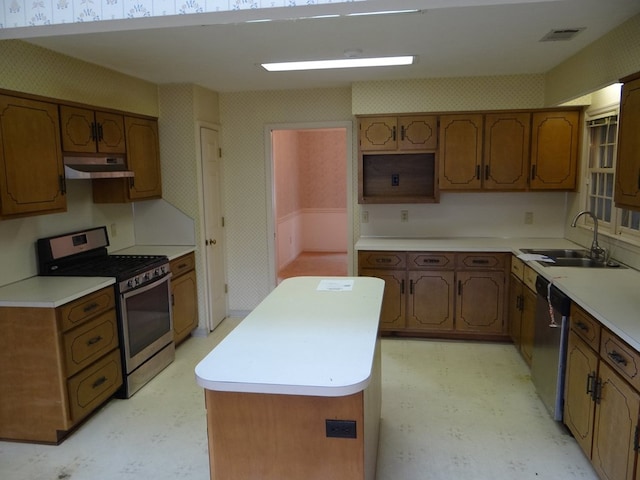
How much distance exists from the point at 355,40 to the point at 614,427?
2.56 m

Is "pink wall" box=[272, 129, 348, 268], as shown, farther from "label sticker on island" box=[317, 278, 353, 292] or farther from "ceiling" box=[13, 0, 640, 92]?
"label sticker on island" box=[317, 278, 353, 292]

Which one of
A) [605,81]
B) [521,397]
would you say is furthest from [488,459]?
[605,81]

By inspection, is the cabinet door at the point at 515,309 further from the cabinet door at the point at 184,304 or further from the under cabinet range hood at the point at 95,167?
Answer: the under cabinet range hood at the point at 95,167

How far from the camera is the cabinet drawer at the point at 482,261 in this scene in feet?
13.7

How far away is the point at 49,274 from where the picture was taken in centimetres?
338

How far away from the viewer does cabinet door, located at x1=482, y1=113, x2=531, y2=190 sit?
4320mm

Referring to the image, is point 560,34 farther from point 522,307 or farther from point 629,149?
point 522,307

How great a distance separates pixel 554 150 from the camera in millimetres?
4297

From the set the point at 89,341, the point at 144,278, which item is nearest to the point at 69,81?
the point at 144,278

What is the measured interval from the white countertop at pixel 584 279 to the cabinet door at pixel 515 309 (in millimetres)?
292

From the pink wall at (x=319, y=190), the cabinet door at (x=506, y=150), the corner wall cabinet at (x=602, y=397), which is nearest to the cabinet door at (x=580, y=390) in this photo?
the corner wall cabinet at (x=602, y=397)

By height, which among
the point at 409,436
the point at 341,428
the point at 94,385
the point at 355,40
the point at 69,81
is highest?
the point at 355,40

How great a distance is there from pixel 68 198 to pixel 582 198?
429 centimetres

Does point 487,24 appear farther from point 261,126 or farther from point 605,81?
point 261,126
